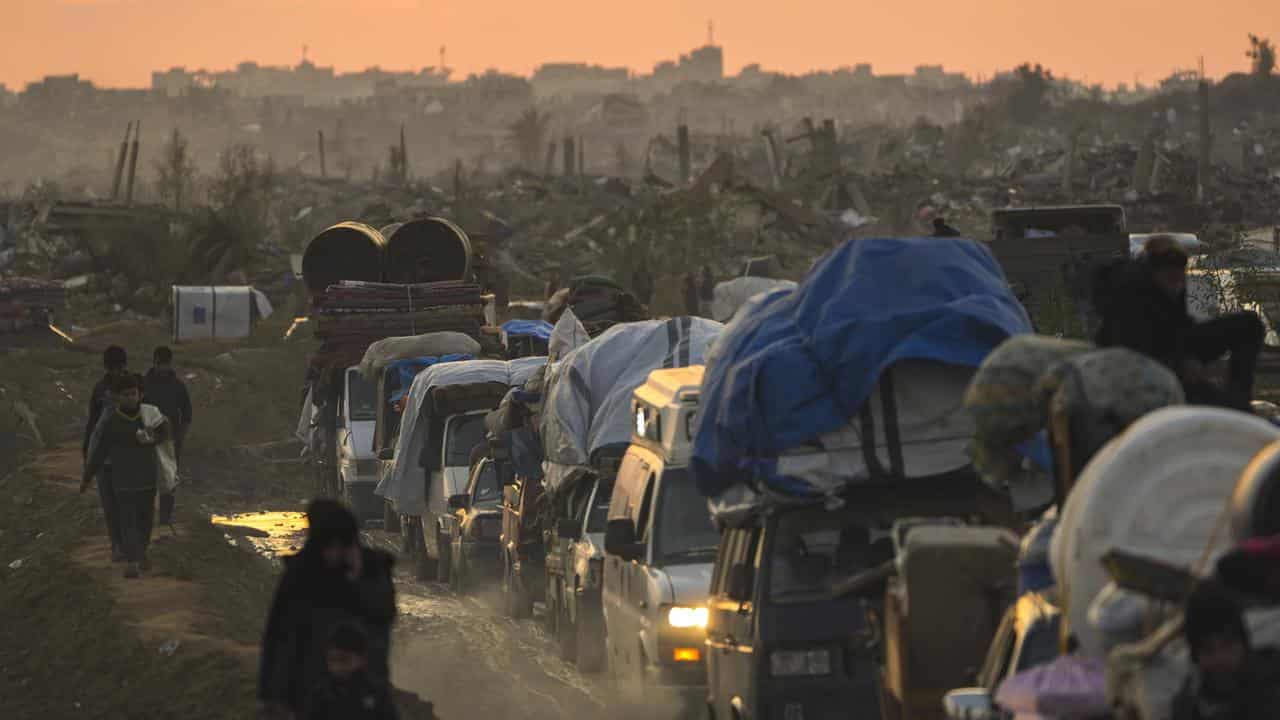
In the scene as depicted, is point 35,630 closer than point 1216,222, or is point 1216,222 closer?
point 35,630

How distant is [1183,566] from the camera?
6.70 m

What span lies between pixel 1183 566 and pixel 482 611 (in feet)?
48.4

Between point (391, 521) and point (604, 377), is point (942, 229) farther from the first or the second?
point (391, 521)

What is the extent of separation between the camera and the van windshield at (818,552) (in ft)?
37.0

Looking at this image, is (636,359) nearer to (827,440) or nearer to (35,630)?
(35,630)

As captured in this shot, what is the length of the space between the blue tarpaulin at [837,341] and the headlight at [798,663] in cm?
97

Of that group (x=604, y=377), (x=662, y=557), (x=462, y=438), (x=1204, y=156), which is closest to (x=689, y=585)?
Answer: (x=662, y=557)

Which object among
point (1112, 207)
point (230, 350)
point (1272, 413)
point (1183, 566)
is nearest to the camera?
point (1183, 566)

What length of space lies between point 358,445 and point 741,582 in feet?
56.8

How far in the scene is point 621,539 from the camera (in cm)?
1388

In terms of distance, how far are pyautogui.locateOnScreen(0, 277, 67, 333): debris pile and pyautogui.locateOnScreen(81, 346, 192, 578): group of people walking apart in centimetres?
3596

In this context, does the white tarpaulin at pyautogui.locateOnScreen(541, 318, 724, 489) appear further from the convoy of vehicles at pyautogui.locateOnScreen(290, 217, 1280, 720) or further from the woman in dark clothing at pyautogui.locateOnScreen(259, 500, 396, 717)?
the woman in dark clothing at pyautogui.locateOnScreen(259, 500, 396, 717)

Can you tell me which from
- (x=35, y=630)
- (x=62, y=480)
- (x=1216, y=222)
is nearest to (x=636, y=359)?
(x=35, y=630)

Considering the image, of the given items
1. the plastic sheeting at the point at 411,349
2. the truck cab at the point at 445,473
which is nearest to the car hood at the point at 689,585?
the truck cab at the point at 445,473
